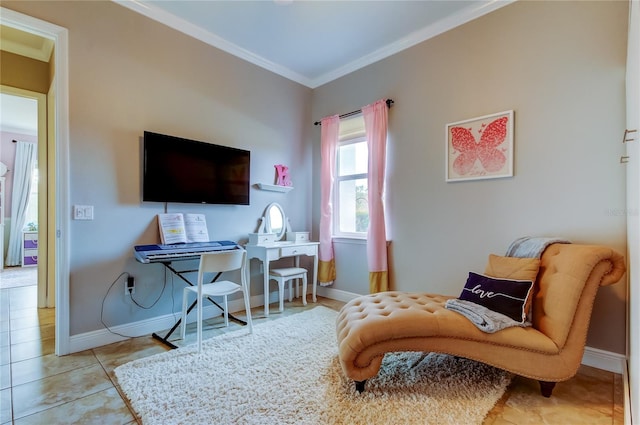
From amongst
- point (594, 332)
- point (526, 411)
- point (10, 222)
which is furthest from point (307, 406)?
point (10, 222)

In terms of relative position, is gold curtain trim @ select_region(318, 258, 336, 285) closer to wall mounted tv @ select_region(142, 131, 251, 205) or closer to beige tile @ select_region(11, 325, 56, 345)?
wall mounted tv @ select_region(142, 131, 251, 205)

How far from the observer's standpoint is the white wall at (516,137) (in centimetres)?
212

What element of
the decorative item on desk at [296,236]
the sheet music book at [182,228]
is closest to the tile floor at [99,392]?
the sheet music book at [182,228]

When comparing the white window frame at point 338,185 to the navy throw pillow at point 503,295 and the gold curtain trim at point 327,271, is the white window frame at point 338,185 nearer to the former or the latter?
the gold curtain trim at point 327,271

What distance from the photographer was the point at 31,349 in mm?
2389

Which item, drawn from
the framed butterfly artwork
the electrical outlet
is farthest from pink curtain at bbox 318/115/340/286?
the electrical outlet

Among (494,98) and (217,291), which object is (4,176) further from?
(494,98)

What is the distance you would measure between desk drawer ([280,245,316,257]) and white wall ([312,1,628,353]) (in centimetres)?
99

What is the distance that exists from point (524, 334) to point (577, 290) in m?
0.38

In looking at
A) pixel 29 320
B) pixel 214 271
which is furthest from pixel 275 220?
pixel 29 320

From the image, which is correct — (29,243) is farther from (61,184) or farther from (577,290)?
(577,290)

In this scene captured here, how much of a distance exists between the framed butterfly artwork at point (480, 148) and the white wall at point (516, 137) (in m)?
0.06

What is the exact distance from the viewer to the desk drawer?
338 centimetres

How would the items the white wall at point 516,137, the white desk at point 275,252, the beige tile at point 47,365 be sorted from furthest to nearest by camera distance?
the white desk at point 275,252
the white wall at point 516,137
the beige tile at point 47,365
